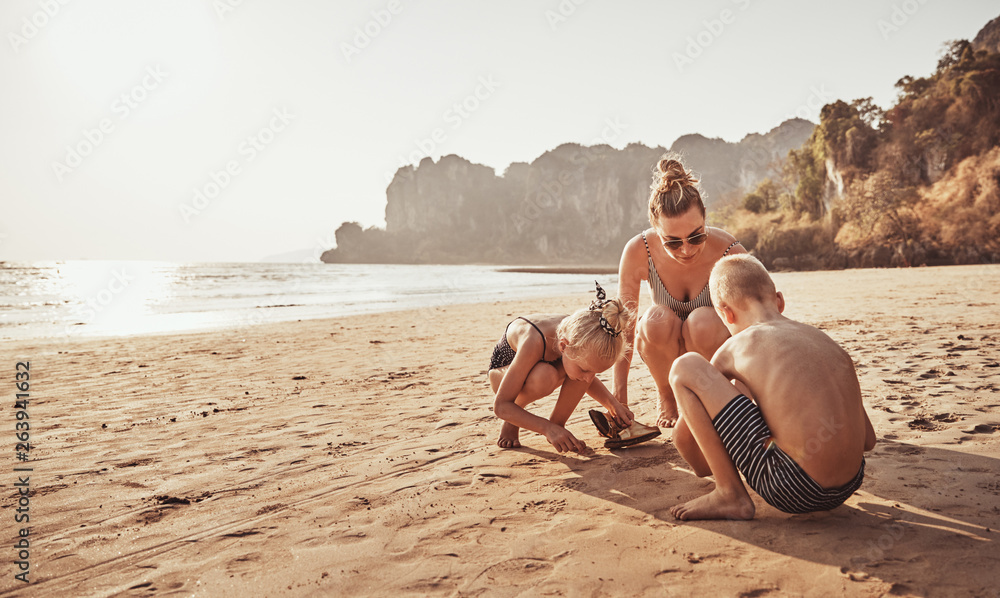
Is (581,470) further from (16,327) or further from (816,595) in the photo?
(16,327)

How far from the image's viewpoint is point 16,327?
1227 cm

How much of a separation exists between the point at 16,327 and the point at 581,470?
14.5 meters

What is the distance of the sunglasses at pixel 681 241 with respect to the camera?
3.25 metres

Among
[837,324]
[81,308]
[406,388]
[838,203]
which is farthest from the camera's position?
[838,203]

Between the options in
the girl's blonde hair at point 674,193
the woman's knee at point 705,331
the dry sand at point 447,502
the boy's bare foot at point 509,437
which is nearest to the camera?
the dry sand at point 447,502

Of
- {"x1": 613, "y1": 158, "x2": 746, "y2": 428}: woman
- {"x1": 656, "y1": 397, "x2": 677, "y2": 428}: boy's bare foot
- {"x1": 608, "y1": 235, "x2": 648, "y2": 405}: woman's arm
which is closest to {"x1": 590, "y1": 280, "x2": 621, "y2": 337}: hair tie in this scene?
{"x1": 613, "y1": 158, "x2": 746, "y2": 428}: woman

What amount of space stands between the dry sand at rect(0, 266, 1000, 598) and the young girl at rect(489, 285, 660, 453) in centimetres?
17

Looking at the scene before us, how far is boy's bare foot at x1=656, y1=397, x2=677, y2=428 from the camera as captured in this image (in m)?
3.73

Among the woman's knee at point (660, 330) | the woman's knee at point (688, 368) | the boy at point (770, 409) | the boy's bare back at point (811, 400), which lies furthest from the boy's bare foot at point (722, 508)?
the woman's knee at point (660, 330)

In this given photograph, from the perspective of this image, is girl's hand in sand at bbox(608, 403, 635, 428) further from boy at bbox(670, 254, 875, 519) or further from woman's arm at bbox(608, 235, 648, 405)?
boy at bbox(670, 254, 875, 519)

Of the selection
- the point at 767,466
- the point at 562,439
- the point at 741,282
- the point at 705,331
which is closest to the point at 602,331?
the point at 562,439

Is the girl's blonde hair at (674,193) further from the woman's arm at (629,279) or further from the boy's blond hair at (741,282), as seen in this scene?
the boy's blond hair at (741,282)

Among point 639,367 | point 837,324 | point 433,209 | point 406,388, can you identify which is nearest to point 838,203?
point 837,324

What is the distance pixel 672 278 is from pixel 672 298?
14 centimetres
